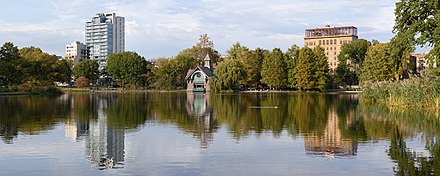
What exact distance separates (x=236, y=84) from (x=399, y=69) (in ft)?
130

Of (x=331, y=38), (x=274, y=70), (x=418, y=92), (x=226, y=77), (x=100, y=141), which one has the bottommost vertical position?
(x=100, y=141)

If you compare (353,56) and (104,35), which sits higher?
(104,35)

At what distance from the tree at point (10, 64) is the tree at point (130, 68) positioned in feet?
92.8

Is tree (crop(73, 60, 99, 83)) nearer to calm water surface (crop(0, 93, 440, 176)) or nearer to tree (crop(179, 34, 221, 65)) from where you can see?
tree (crop(179, 34, 221, 65))

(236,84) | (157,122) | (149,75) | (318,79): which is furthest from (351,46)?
(157,122)

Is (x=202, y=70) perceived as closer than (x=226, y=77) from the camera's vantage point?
No

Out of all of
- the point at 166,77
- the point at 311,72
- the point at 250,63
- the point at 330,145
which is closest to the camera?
the point at 330,145

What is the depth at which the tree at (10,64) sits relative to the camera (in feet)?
219

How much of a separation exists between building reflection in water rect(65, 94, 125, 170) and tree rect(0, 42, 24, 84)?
50047 mm

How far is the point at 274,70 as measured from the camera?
264ft

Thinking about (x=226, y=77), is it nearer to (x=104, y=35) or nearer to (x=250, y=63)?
(x=250, y=63)

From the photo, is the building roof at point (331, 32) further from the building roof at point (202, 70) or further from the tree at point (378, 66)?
the tree at point (378, 66)

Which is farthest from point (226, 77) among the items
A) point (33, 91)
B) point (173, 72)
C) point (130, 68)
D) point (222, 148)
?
point (222, 148)

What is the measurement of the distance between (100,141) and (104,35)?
178m
